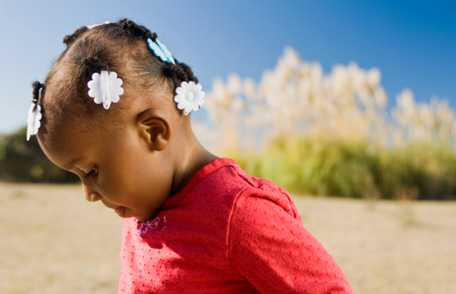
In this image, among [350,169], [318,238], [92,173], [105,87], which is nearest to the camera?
[105,87]

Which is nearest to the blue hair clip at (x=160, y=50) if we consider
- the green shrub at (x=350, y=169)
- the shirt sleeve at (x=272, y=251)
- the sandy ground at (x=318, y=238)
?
the shirt sleeve at (x=272, y=251)

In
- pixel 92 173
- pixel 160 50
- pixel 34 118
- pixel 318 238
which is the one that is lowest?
pixel 318 238

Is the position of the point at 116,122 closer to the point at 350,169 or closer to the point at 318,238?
the point at 318,238

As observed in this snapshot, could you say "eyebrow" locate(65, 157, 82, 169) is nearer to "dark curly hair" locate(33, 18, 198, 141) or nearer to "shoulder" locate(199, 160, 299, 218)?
"dark curly hair" locate(33, 18, 198, 141)

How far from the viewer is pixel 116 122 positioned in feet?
4.98

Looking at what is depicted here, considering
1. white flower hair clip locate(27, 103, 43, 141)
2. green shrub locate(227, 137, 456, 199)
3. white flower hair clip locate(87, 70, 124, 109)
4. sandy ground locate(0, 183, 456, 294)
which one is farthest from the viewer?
green shrub locate(227, 137, 456, 199)

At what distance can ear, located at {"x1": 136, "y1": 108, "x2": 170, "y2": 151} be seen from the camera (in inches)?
60.2

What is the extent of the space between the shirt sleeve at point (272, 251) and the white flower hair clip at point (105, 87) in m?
0.41

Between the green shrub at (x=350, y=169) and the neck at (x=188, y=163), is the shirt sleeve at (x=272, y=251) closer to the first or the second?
the neck at (x=188, y=163)

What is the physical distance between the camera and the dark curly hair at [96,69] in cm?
152

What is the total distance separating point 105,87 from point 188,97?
0.25 metres

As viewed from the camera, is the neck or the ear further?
the neck

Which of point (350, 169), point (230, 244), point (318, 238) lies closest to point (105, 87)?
point (230, 244)

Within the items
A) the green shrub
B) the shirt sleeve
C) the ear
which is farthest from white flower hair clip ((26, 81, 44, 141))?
the green shrub
